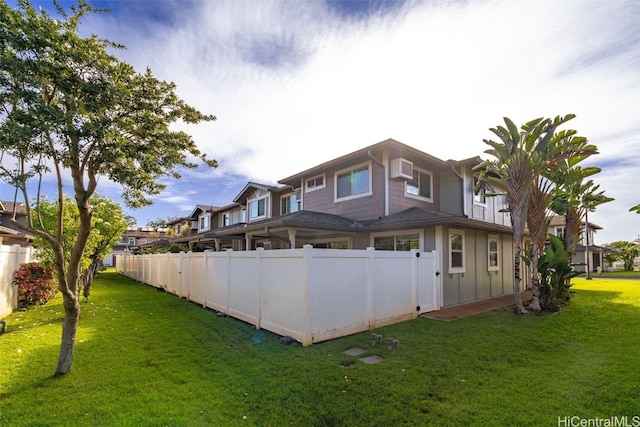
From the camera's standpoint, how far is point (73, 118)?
391cm

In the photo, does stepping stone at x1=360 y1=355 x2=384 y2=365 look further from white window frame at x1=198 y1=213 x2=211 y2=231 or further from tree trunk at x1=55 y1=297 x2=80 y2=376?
white window frame at x1=198 y1=213 x2=211 y2=231

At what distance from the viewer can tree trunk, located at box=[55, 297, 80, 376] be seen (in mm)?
4434

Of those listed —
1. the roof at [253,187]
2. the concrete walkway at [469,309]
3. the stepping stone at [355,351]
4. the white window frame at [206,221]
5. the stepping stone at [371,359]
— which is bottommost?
the concrete walkway at [469,309]

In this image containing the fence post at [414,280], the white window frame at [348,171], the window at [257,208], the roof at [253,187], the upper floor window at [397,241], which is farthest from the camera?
the window at [257,208]

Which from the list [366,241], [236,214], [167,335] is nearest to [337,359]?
[167,335]

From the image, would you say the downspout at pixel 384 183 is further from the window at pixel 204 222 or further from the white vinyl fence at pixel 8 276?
the window at pixel 204 222

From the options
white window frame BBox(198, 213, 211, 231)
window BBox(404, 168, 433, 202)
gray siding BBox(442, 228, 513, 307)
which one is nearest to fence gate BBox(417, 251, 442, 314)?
gray siding BBox(442, 228, 513, 307)

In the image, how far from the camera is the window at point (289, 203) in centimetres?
1731

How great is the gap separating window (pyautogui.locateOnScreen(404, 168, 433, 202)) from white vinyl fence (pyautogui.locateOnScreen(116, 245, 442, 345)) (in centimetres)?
380

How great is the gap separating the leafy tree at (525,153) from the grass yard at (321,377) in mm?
3257

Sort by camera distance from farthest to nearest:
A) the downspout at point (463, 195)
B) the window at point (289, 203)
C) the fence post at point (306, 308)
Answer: the window at point (289, 203)
the downspout at point (463, 195)
the fence post at point (306, 308)

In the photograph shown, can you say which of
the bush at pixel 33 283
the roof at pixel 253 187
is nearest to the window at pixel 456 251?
the roof at pixel 253 187

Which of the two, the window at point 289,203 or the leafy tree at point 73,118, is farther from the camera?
the window at point 289,203

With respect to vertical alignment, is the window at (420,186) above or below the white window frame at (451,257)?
above
